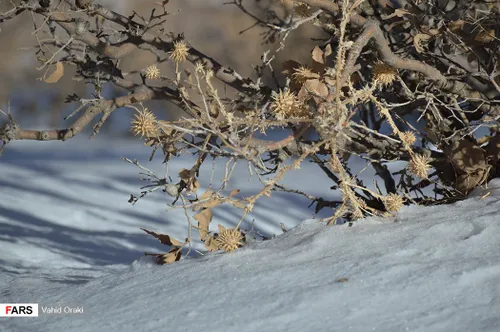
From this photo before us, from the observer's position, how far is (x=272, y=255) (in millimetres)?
836

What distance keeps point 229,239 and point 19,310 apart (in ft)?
0.91

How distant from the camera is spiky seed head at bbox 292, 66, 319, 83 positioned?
84 cm

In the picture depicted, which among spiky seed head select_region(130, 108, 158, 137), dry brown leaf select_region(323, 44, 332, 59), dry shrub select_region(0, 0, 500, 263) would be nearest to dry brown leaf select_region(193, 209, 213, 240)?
dry shrub select_region(0, 0, 500, 263)

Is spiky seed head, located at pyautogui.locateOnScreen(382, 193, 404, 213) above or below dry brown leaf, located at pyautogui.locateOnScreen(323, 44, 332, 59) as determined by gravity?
below

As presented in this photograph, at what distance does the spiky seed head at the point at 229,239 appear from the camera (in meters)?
0.90

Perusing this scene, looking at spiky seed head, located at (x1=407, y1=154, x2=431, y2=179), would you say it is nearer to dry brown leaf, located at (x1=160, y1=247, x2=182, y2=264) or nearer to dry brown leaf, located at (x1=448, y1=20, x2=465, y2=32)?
dry brown leaf, located at (x1=448, y1=20, x2=465, y2=32)

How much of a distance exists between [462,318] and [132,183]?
165 centimetres

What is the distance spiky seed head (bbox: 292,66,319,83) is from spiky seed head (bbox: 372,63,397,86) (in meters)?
Result: 0.09

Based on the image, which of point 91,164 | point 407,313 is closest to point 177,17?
point 91,164

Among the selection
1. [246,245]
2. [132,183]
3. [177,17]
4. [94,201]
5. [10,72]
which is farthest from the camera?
[10,72]

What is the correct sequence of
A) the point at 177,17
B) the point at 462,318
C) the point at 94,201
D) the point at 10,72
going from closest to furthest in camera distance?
the point at 462,318 < the point at 94,201 < the point at 177,17 < the point at 10,72

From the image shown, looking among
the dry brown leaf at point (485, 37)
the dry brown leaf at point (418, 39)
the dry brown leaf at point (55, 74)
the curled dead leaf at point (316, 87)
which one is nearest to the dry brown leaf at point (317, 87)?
the curled dead leaf at point (316, 87)

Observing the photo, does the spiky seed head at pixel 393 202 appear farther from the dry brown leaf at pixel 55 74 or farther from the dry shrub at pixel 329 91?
the dry brown leaf at pixel 55 74

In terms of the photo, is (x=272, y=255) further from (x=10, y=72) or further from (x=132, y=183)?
(x=10, y=72)
